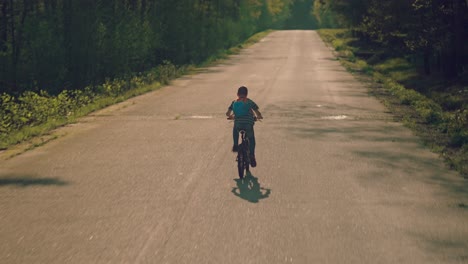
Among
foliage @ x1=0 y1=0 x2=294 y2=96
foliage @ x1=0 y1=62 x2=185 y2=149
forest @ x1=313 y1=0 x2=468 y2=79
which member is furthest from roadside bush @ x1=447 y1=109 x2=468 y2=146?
foliage @ x1=0 y1=0 x2=294 y2=96

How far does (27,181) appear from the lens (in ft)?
33.0

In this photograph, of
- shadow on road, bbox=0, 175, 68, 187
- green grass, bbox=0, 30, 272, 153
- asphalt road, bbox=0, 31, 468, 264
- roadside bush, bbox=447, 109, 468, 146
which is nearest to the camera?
asphalt road, bbox=0, 31, 468, 264

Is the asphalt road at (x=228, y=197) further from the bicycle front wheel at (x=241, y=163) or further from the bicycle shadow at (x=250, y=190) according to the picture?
the bicycle front wheel at (x=241, y=163)

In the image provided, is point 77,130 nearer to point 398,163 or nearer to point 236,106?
point 236,106

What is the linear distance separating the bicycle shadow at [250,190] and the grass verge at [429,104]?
3.16 m

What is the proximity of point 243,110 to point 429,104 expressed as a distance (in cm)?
1018

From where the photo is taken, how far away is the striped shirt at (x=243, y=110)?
33.6ft

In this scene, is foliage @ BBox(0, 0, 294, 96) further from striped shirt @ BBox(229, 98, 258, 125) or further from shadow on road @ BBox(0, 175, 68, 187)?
striped shirt @ BBox(229, 98, 258, 125)

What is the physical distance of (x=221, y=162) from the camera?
11.4m

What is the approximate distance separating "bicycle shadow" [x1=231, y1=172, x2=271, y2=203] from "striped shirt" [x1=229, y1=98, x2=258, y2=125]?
85cm

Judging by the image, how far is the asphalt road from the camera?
6.67m

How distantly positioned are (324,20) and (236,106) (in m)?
136

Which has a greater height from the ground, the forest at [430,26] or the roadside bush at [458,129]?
the forest at [430,26]

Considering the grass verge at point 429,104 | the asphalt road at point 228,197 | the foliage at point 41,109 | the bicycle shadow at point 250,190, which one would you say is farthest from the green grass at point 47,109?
the grass verge at point 429,104
